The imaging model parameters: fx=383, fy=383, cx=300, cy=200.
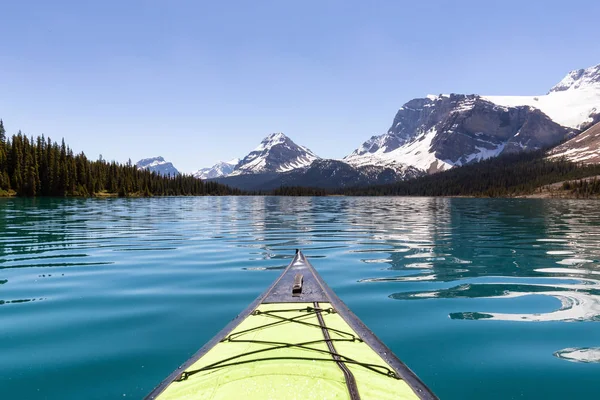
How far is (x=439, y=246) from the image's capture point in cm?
2284

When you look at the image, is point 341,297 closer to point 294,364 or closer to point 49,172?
point 294,364

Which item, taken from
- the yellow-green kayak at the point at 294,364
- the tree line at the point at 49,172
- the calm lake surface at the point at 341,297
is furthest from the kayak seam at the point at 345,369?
the tree line at the point at 49,172

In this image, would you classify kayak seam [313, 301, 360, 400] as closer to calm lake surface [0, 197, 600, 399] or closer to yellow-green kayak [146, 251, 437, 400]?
yellow-green kayak [146, 251, 437, 400]

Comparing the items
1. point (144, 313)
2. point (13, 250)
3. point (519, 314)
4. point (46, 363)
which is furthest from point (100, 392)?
point (13, 250)

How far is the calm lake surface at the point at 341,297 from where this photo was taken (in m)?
6.68

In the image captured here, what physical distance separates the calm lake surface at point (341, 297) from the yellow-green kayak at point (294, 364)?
1355 mm

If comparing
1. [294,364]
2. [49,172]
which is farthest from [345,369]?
[49,172]

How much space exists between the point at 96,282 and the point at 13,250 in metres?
10.1

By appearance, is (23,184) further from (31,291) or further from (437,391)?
(437,391)

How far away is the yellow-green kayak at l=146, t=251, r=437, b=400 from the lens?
15.3ft

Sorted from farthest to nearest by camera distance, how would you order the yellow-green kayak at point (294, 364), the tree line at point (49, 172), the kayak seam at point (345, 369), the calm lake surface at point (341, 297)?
the tree line at point (49, 172), the calm lake surface at point (341, 297), the yellow-green kayak at point (294, 364), the kayak seam at point (345, 369)

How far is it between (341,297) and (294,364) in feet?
22.4

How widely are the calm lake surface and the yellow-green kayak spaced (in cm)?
136

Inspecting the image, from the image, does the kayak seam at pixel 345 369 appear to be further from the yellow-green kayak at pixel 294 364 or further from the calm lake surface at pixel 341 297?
the calm lake surface at pixel 341 297
